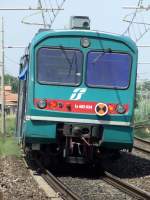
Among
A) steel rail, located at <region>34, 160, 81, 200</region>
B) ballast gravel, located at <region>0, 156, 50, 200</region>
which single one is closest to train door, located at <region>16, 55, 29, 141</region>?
ballast gravel, located at <region>0, 156, 50, 200</region>

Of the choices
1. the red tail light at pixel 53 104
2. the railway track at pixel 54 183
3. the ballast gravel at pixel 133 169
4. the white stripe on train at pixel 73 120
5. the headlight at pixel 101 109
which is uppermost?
the red tail light at pixel 53 104

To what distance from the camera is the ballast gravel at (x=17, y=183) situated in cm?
1095

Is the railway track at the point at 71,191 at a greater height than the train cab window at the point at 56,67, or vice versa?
the train cab window at the point at 56,67

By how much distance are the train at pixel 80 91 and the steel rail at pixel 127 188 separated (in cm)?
75

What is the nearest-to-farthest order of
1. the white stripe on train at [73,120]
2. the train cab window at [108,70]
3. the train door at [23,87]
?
the white stripe on train at [73,120]
the train cab window at [108,70]
the train door at [23,87]

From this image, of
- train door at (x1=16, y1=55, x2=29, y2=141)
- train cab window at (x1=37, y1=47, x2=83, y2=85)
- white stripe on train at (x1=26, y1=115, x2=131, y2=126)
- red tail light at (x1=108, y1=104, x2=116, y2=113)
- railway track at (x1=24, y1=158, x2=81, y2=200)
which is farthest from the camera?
train door at (x1=16, y1=55, x2=29, y2=141)

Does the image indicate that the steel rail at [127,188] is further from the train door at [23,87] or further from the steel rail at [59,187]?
the train door at [23,87]

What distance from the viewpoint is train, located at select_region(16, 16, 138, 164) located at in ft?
44.1

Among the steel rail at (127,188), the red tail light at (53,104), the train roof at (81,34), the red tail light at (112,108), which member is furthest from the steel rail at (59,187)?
the train roof at (81,34)

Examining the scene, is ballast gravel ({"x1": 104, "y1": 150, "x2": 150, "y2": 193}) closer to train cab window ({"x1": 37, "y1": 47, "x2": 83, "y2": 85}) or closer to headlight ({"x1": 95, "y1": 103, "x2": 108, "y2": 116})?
headlight ({"x1": 95, "y1": 103, "x2": 108, "y2": 116})

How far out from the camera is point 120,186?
12508mm

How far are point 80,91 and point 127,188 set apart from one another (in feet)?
8.38

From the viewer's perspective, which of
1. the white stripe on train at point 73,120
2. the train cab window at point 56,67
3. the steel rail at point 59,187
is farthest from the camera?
the train cab window at point 56,67

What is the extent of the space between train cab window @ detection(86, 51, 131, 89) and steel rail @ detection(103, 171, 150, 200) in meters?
1.99
